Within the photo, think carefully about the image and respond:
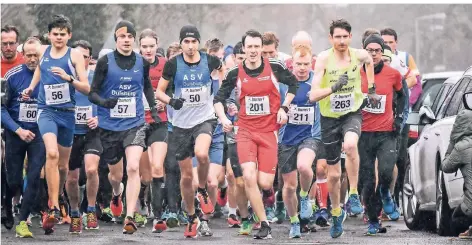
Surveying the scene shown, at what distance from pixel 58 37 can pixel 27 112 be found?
3.17 ft

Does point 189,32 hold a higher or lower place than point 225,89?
higher

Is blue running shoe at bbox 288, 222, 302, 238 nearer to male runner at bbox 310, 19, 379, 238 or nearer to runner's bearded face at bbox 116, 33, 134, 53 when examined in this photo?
male runner at bbox 310, 19, 379, 238

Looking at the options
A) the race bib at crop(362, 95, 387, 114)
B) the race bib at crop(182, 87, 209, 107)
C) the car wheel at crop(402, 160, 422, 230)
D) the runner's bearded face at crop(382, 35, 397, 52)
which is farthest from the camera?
the runner's bearded face at crop(382, 35, 397, 52)

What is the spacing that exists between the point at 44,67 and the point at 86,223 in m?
2.12

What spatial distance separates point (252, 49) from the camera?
14.3m

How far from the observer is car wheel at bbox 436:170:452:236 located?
534 inches

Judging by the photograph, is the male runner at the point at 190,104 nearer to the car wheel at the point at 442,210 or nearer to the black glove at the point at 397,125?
the black glove at the point at 397,125

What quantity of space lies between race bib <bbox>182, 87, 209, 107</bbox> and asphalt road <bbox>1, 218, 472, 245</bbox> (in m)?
1.37

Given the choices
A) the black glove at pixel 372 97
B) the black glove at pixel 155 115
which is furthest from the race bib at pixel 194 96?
the black glove at pixel 372 97

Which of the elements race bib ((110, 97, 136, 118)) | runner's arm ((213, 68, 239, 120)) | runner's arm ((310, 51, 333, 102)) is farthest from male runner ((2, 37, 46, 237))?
runner's arm ((310, 51, 333, 102))

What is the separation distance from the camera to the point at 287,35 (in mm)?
59625

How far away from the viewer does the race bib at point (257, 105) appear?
1434cm

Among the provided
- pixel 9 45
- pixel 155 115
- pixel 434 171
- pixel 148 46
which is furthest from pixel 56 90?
pixel 434 171

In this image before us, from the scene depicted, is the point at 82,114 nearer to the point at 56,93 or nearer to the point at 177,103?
the point at 56,93
